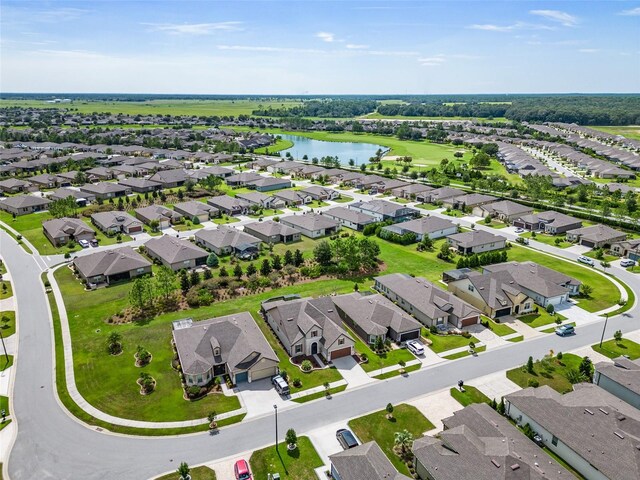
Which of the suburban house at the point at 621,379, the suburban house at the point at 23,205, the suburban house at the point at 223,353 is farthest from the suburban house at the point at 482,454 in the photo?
the suburban house at the point at 23,205

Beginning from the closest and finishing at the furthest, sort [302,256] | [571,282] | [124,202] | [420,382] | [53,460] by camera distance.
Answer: [53,460]
[420,382]
[571,282]
[302,256]
[124,202]

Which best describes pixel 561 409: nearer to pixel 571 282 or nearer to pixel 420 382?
pixel 420 382

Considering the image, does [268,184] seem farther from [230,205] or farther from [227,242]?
[227,242]

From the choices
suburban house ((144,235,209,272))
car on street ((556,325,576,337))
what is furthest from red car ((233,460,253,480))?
suburban house ((144,235,209,272))

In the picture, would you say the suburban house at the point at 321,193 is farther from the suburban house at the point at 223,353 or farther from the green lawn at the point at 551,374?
the green lawn at the point at 551,374

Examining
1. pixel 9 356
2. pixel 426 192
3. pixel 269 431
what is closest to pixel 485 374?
pixel 269 431
